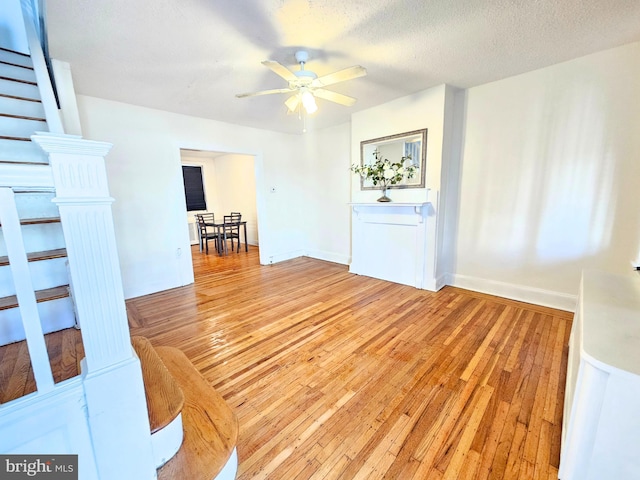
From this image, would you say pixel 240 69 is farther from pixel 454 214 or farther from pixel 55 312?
pixel 454 214

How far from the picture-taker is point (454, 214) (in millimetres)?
3590

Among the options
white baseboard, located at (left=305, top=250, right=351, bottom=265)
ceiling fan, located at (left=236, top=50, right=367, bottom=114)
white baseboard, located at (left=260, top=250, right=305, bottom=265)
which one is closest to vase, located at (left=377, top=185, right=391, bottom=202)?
white baseboard, located at (left=305, top=250, right=351, bottom=265)

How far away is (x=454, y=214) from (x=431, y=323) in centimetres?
165

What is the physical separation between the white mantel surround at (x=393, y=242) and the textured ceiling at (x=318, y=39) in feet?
5.12

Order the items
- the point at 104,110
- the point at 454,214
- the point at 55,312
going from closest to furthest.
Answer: the point at 55,312, the point at 104,110, the point at 454,214

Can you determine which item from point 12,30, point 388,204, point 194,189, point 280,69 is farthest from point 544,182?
point 194,189

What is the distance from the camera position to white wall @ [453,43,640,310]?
8.18 ft

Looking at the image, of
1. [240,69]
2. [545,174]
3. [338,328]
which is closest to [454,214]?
[545,174]

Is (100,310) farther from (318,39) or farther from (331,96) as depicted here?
(331,96)

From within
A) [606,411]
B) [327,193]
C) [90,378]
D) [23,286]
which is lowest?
[606,411]

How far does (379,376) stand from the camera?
1.95m

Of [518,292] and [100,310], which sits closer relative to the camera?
[100,310]

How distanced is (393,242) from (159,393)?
3.26 metres

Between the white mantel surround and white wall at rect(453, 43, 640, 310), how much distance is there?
1.75 ft
